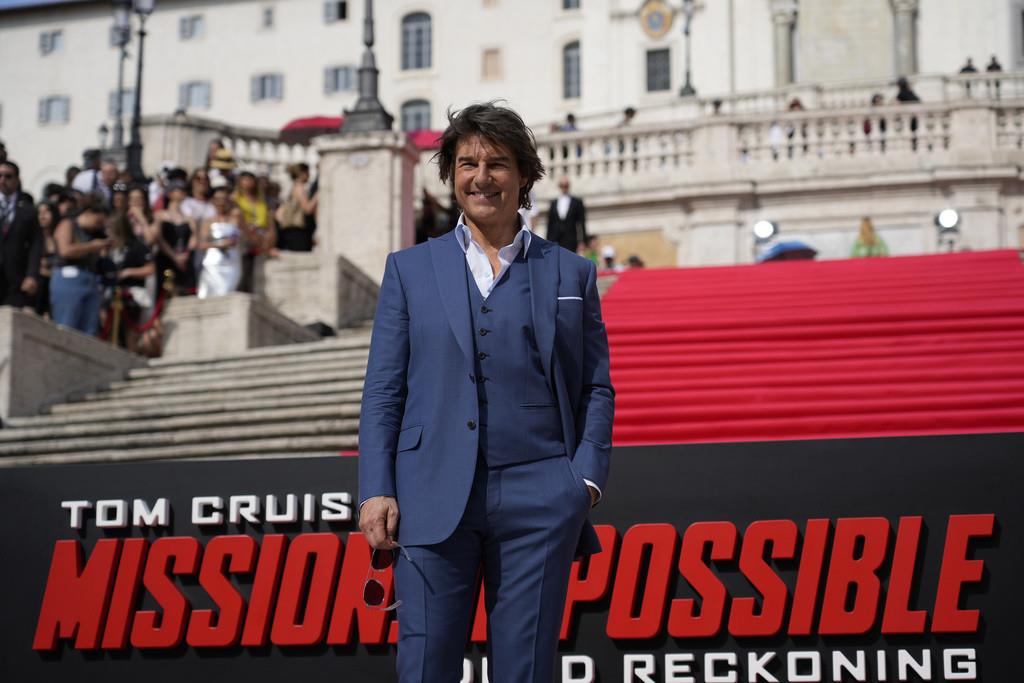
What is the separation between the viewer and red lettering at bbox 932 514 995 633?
646cm

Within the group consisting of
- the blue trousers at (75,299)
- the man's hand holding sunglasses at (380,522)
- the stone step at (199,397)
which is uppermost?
the blue trousers at (75,299)

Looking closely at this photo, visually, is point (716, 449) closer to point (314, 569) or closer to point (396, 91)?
point (314, 569)

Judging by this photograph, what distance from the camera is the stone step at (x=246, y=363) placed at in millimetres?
12555

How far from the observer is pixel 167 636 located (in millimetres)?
6977

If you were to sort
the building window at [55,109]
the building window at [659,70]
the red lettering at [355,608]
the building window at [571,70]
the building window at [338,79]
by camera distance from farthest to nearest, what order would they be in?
the building window at [55,109], the building window at [338,79], the building window at [571,70], the building window at [659,70], the red lettering at [355,608]

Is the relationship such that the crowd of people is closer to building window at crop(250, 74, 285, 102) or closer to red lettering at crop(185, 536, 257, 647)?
red lettering at crop(185, 536, 257, 647)

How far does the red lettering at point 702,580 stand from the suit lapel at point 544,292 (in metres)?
2.54

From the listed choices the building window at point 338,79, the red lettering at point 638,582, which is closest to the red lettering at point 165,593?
the red lettering at point 638,582

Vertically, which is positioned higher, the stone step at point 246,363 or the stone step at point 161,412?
the stone step at point 246,363

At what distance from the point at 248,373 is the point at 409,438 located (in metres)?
8.23

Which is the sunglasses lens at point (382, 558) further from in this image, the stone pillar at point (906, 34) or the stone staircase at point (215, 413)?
the stone pillar at point (906, 34)

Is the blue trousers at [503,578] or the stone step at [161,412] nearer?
the blue trousers at [503,578]

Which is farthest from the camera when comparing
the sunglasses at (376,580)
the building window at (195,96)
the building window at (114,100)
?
the building window at (114,100)

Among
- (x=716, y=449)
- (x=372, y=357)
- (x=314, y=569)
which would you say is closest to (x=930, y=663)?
(x=716, y=449)
